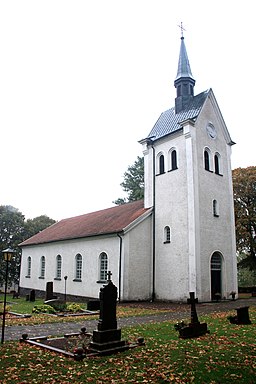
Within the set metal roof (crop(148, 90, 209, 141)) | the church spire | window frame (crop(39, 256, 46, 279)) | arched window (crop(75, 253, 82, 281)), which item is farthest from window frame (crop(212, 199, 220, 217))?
window frame (crop(39, 256, 46, 279))

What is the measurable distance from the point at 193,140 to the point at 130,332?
613 inches

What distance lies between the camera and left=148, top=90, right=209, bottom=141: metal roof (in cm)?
2518

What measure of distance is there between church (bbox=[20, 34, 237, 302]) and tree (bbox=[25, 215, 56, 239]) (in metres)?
23.0

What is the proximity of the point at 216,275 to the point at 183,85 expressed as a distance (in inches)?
583

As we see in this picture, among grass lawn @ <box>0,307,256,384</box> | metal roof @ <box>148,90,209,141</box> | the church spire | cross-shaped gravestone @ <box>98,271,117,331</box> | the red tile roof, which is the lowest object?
grass lawn @ <box>0,307,256,384</box>

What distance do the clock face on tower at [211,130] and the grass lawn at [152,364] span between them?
17892mm

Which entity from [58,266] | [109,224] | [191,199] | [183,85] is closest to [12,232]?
[58,266]

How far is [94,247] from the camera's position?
25719 mm

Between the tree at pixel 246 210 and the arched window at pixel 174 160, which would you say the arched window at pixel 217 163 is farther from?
the tree at pixel 246 210

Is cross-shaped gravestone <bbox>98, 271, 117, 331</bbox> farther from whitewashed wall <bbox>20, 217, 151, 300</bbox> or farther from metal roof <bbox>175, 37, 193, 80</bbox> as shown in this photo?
metal roof <bbox>175, 37, 193, 80</bbox>

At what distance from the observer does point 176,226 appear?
75.8 ft

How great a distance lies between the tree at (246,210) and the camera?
34.1 m

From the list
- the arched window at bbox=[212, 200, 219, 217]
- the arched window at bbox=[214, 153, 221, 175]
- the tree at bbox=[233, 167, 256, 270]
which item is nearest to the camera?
the arched window at bbox=[212, 200, 219, 217]

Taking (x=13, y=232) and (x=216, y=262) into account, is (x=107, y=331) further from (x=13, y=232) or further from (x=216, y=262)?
(x=13, y=232)
